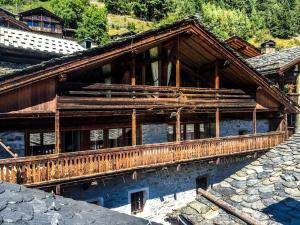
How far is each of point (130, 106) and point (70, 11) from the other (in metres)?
59.5

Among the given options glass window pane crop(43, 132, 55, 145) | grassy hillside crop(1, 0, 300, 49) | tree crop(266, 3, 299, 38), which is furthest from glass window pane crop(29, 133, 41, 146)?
tree crop(266, 3, 299, 38)

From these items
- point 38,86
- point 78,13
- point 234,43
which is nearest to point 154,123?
point 38,86

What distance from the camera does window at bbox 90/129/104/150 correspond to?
15.3 meters

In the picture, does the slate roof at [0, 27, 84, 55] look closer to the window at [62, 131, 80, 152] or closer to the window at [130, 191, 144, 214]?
the window at [62, 131, 80, 152]

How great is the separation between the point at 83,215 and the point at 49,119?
32.5 feet

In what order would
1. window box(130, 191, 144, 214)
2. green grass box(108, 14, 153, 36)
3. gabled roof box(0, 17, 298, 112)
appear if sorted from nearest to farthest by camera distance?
gabled roof box(0, 17, 298, 112), window box(130, 191, 144, 214), green grass box(108, 14, 153, 36)

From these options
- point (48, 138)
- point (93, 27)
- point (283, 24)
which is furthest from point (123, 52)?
point (283, 24)

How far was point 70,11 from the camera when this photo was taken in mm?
67688

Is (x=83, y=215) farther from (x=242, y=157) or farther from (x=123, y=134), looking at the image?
(x=242, y=157)

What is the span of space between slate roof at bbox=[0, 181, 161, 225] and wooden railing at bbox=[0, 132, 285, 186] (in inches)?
239

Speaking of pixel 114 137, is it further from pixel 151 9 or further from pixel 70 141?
pixel 151 9

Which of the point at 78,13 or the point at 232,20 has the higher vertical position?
the point at 232,20

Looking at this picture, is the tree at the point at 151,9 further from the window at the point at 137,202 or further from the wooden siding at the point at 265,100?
the window at the point at 137,202

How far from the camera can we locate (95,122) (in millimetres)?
15086
